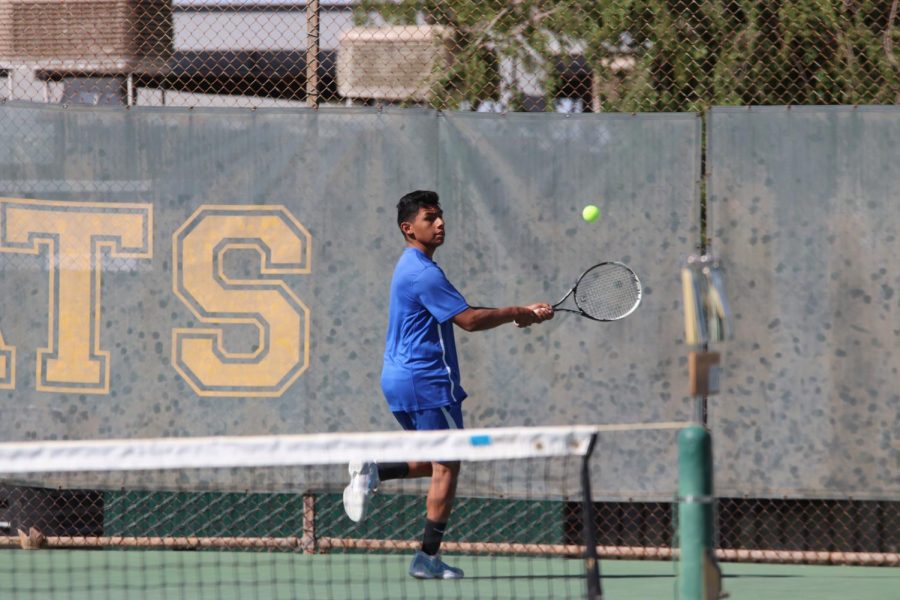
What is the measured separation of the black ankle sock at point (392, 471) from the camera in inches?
230

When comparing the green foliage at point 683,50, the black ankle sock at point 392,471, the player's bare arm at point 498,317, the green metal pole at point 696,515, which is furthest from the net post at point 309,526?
the green metal pole at point 696,515

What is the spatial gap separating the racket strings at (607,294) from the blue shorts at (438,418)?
74cm

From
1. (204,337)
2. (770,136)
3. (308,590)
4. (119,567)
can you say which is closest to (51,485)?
(119,567)

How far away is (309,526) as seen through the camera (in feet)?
21.7

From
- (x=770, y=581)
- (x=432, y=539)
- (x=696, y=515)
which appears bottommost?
(x=770, y=581)

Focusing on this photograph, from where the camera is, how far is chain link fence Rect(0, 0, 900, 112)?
702 cm

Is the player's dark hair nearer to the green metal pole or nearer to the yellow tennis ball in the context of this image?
the yellow tennis ball

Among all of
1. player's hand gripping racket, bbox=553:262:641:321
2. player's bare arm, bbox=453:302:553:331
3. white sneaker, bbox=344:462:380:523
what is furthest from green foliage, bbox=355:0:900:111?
white sneaker, bbox=344:462:380:523

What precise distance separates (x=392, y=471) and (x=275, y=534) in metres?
1.17

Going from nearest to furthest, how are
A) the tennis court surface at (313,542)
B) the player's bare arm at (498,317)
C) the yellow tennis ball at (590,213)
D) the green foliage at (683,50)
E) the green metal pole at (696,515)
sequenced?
the green metal pole at (696,515), the player's bare arm at (498,317), the tennis court surface at (313,542), the yellow tennis ball at (590,213), the green foliage at (683,50)

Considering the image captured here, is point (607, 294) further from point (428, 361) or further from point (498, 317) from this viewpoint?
point (428, 361)

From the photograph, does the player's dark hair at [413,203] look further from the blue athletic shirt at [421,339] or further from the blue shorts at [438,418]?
the blue shorts at [438,418]

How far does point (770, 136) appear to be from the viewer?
630 centimetres

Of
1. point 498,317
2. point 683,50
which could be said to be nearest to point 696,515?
point 498,317
